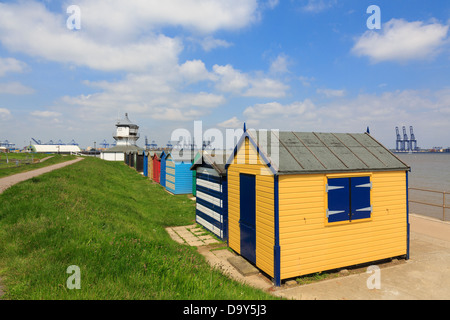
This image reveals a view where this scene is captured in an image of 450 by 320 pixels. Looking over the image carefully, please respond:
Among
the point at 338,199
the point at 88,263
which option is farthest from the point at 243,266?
the point at 88,263

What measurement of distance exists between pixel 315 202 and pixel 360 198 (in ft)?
5.17

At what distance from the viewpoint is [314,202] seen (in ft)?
23.7

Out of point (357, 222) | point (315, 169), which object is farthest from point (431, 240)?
point (315, 169)

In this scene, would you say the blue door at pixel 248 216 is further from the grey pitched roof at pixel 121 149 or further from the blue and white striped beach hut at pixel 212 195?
the grey pitched roof at pixel 121 149

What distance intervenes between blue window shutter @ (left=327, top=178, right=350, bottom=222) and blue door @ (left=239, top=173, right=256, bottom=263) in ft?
7.09

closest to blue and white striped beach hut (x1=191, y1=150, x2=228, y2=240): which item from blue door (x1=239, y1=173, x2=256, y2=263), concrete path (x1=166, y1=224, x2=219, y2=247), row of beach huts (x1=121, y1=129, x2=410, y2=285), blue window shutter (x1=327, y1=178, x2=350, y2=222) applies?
concrete path (x1=166, y1=224, x2=219, y2=247)

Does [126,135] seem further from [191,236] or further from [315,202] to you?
[315,202]

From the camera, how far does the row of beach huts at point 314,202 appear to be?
275 inches

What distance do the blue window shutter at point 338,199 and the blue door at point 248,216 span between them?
2.16 meters

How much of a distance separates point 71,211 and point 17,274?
3.78 m

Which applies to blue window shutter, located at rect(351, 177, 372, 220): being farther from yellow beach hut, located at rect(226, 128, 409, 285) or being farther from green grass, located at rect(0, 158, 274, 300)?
green grass, located at rect(0, 158, 274, 300)

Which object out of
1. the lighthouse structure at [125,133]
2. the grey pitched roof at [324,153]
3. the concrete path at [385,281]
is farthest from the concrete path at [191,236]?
the lighthouse structure at [125,133]

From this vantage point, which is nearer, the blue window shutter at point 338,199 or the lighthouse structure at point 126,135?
the blue window shutter at point 338,199
